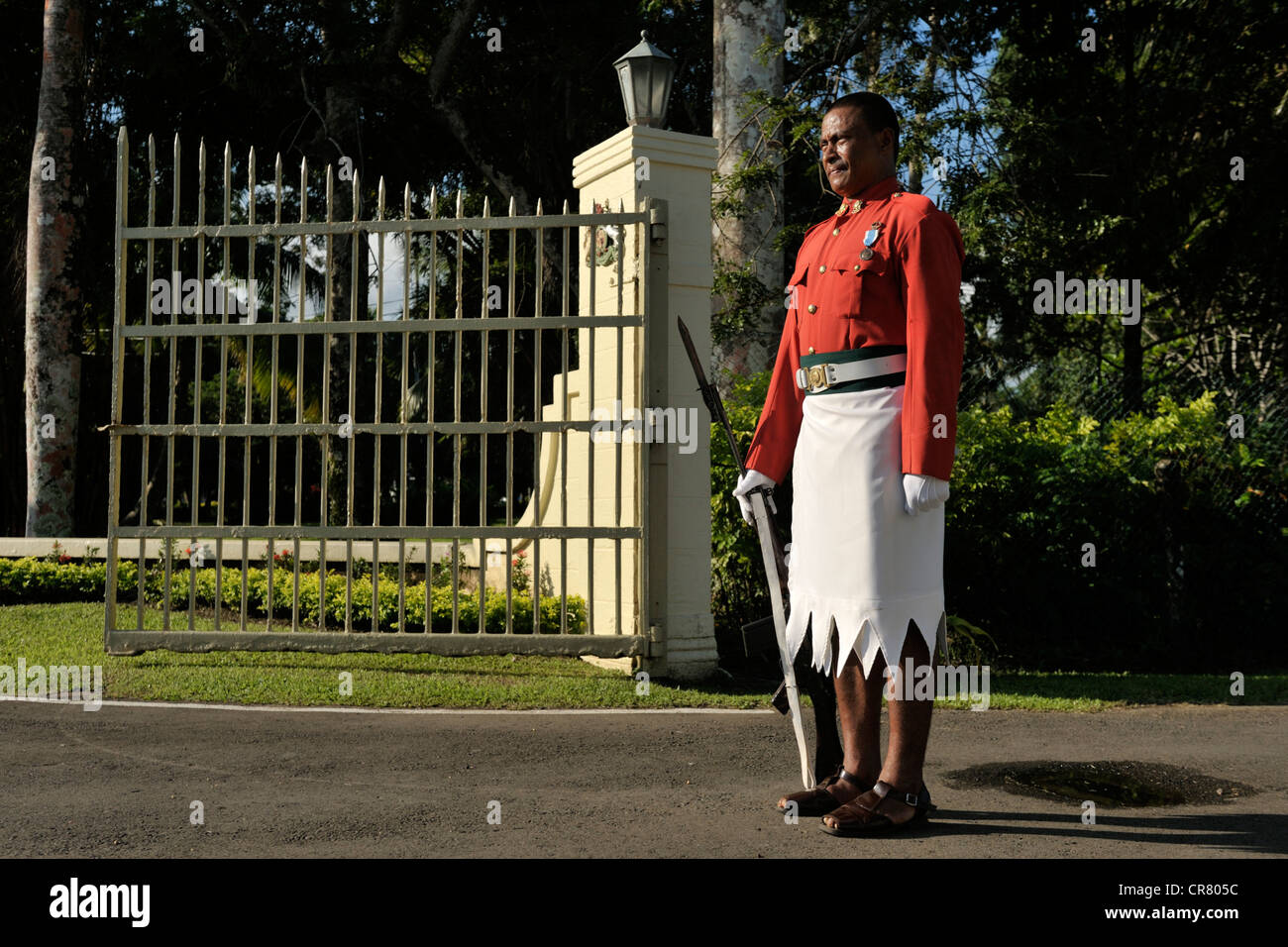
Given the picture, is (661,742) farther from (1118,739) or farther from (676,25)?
(676,25)

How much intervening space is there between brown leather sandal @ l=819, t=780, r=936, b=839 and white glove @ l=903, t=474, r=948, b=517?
0.88 metres

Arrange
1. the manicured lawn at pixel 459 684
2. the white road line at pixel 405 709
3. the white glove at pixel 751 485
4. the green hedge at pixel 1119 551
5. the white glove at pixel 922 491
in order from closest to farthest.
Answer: the white glove at pixel 922 491 → the white glove at pixel 751 485 → the white road line at pixel 405 709 → the manicured lawn at pixel 459 684 → the green hedge at pixel 1119 551

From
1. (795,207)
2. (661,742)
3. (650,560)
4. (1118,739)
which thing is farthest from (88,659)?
(795,207)

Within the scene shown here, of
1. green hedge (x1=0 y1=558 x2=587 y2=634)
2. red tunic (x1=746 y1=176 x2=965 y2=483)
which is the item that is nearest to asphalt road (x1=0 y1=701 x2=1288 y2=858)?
red tunic (x1=746 y1=176 x2=965 y2=483)

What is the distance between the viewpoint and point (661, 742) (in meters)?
5.12

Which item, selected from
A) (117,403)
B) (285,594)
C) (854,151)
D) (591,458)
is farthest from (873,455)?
(285,594)

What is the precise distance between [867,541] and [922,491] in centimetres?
25

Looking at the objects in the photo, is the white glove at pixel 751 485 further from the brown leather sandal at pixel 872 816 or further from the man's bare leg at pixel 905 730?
the brown leather sandal at pixel 872 816

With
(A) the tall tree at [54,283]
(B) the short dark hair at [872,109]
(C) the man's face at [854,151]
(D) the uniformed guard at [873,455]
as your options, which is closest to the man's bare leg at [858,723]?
(D) the uniformed guard at [873,455]

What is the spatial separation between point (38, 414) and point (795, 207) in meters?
10.6

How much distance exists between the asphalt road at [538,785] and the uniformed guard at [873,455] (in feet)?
0.92

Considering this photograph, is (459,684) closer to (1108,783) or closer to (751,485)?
(751,485)

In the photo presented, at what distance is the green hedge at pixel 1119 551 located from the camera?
26.8ft

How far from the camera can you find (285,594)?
8.79 meters
